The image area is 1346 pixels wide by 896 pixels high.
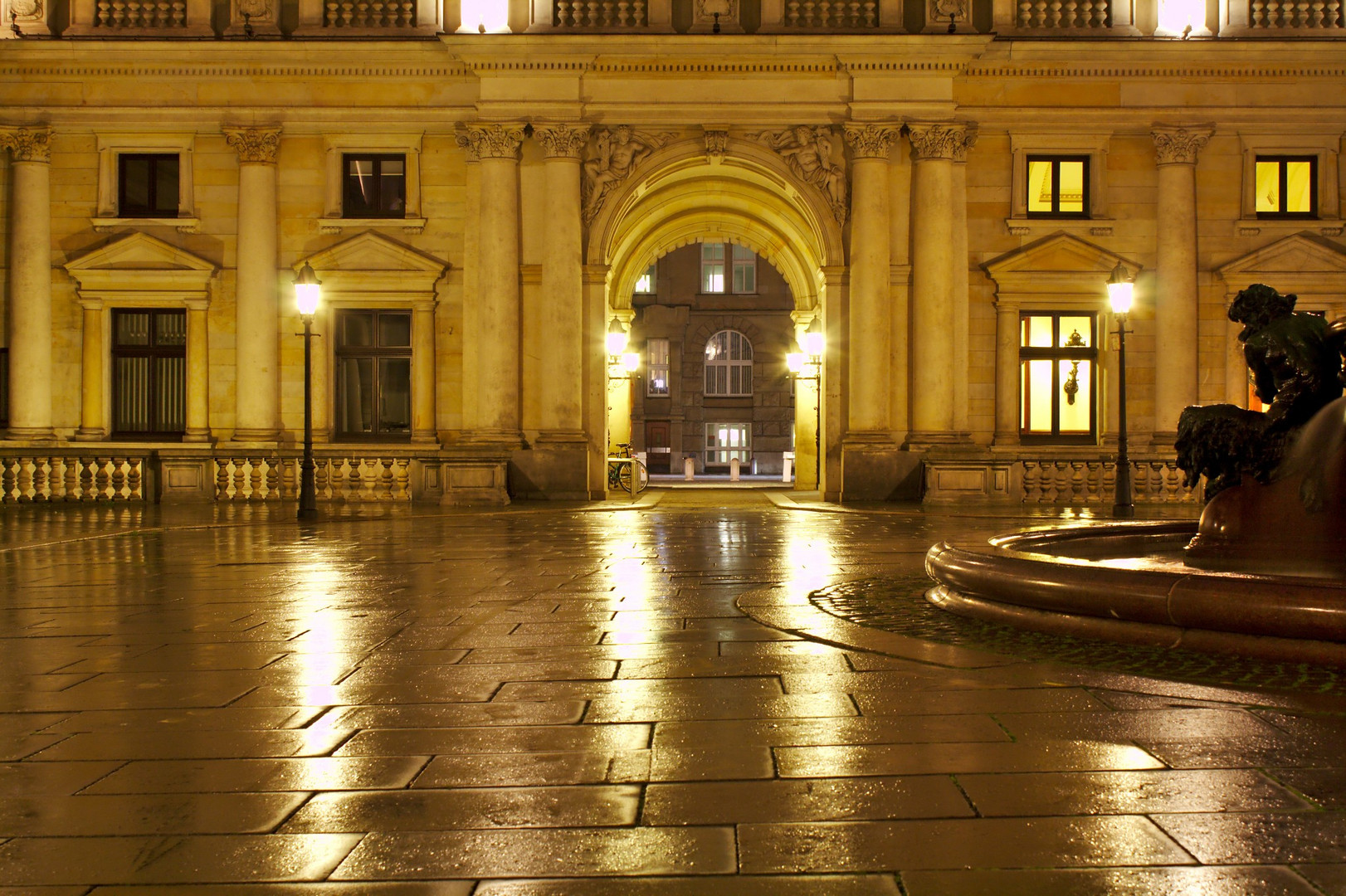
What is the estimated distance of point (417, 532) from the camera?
16.1 meters

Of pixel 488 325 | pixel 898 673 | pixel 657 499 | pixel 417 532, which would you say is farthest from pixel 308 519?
pixel 898 673

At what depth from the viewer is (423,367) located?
24.5m

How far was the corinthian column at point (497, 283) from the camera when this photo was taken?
23500 mm

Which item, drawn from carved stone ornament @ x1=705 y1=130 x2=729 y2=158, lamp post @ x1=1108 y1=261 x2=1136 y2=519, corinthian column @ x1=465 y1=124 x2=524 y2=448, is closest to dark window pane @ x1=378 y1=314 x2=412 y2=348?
corinthian column @ x1=465 y1=124 x2=524 y2=448

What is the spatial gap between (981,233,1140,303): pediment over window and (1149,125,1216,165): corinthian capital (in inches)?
92.8

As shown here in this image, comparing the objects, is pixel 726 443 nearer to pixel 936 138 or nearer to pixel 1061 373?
pixel 1061 373

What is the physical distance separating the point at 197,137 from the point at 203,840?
2428cm

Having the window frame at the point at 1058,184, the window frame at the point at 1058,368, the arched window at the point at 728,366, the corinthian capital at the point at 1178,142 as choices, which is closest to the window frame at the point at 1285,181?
the corinthian capital at the point at 1178,142

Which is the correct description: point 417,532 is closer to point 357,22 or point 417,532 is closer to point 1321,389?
point 1321,389

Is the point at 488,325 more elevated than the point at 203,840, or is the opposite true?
the point at 488,325

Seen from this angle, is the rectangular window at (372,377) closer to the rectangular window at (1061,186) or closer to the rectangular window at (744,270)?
the rectangular window at (1061,186)

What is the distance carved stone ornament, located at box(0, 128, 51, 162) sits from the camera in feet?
78.8

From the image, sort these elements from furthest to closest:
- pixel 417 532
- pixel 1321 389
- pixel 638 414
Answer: pixel 638 414
pixel 417 532
pixel 1321 389

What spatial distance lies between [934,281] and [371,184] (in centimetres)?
1284
